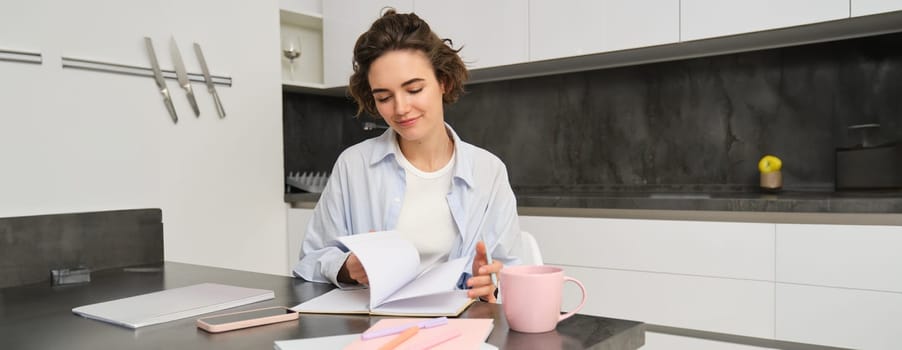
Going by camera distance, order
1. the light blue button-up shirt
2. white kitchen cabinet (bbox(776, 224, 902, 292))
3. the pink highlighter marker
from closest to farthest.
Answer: the pink highlighter marker, the light blue button-up shirt, white kitchen cabinet (bbox(776, 224, 902, 292))

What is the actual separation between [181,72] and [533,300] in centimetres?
196

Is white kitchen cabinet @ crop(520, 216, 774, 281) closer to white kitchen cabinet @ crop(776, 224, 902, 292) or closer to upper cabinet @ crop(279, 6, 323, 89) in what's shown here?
white kitchen cabinet @ crop(776, 224, 902, 292)

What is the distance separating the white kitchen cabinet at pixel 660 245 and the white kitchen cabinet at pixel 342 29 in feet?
4.02

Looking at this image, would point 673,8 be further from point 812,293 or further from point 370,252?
point 370,252

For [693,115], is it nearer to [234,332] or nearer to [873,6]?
[873,6]

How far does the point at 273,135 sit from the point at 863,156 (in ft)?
6.98

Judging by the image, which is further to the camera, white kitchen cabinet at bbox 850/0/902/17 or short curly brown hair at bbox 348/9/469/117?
white kitchen cabinet at bbox 850/0/902/17

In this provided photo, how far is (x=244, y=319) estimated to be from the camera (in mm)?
869

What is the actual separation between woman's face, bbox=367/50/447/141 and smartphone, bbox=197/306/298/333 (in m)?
0.53

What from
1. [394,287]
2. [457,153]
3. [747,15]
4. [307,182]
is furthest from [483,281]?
[307,182]

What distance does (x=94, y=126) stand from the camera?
6.82ft

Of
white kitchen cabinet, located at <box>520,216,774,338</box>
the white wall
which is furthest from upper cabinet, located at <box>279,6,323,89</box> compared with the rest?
white kitchen cabinet, located at <box>520,216,774,338</box>

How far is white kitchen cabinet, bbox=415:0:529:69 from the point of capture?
2520mm

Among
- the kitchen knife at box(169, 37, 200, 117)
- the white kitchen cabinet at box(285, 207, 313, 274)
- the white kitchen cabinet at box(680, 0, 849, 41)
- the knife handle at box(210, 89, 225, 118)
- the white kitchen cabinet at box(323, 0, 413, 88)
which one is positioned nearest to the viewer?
the white kitchen cabinet at box(680, 0, 849, 41)
